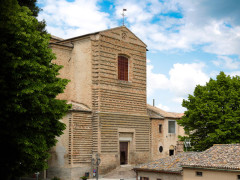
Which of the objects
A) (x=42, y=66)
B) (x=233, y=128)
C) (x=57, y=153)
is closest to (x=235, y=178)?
(x=233, y=128)

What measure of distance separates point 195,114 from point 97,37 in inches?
470

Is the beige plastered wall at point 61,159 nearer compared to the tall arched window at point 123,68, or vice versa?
the beige plastered wall at point 61,159

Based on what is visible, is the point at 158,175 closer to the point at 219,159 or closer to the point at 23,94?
the point at 219,159

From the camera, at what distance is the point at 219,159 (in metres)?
23.6

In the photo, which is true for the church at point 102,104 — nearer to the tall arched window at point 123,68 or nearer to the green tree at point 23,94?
the tall arched window at point 123,68

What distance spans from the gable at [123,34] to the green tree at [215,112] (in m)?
8.20

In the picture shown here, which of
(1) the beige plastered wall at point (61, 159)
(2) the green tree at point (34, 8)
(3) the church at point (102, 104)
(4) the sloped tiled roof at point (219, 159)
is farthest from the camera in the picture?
(3) the church at point (102, 104)

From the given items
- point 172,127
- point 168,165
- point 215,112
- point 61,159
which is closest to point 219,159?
point 168,165

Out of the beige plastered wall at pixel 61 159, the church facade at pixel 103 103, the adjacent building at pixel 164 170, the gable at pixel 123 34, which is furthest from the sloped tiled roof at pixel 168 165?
the gable at pixel 123 34

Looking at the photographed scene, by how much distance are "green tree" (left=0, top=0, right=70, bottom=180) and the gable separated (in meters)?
15.0

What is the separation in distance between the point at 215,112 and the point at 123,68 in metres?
10.2

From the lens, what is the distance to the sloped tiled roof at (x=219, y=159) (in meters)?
22.4

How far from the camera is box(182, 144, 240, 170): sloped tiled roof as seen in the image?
22.4 metres

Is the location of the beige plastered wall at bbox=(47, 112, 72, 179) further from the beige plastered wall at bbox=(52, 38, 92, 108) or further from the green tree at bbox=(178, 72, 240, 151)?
the green tree at bbox=(178, 72, 240, 151)
